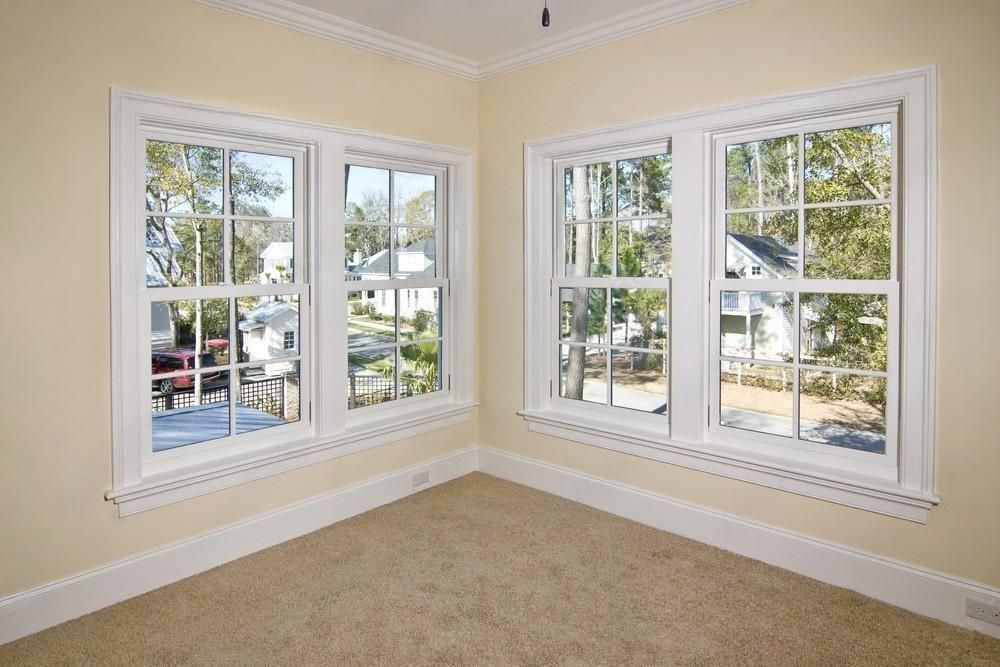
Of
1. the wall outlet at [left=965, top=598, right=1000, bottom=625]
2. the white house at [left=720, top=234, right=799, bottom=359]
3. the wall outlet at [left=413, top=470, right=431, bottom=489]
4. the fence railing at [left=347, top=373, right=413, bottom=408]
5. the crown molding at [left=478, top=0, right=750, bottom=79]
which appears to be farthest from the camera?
the wall outlet at [left=413, top=470, right=431, bottom=489]

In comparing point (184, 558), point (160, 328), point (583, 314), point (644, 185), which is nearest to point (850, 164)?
point (644, 185)

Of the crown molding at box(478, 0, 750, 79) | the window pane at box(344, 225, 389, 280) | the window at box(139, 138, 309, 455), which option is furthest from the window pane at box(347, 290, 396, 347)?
the crown molding at box(478, 0, 750, 79)

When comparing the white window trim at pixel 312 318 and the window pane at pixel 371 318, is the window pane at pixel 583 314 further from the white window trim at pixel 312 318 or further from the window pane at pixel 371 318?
the window pane at pixel 371 318

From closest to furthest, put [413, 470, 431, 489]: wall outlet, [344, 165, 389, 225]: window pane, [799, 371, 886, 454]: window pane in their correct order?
[799, 371, 886, 454]: window pane, [344, 165, 389, 225]: window pane, [413, 470, 431, 489]: wall outlet

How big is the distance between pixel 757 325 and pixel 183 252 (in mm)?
2823

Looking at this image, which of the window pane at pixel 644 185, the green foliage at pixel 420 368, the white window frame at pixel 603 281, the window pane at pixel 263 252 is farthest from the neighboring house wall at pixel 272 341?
the window pane at pixel 644 185

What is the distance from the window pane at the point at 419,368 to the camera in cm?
395

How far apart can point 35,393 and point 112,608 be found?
962 mm

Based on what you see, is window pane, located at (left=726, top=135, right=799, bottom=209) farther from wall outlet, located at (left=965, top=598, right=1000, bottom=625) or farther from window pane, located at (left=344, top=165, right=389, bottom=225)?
window pane, located at (left=344, top=165, right=389, bottom=225)

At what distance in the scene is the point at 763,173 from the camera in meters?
3.01

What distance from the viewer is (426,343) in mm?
4074

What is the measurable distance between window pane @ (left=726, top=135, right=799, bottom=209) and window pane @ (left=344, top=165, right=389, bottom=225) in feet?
6.51

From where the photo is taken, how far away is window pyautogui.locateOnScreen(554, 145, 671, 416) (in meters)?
3.44

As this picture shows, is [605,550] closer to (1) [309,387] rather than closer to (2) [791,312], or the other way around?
(2) [791,312]
